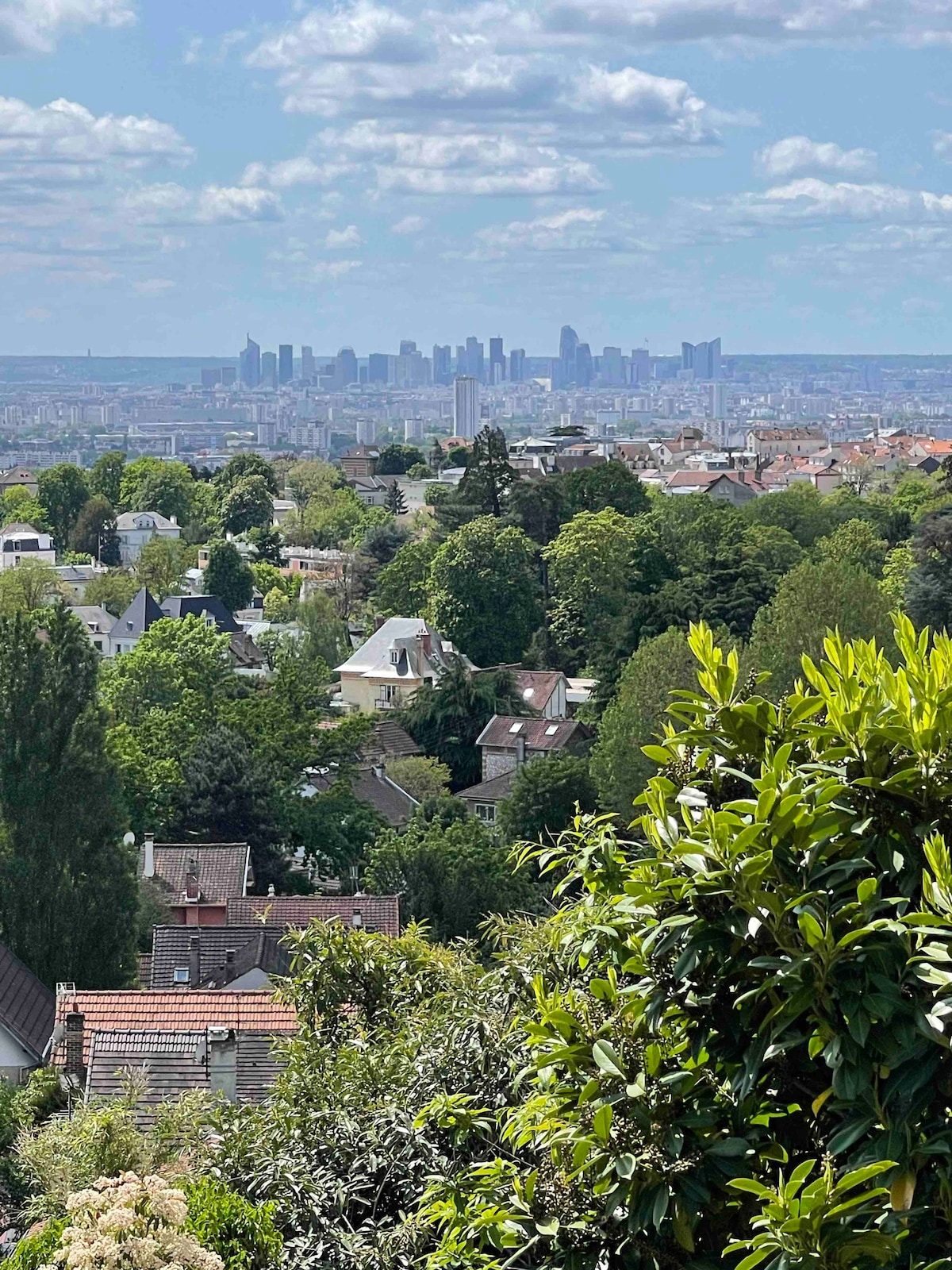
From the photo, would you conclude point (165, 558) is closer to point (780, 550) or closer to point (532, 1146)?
point (780, 550)

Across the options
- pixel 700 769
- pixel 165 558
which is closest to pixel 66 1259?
pixel 700 769

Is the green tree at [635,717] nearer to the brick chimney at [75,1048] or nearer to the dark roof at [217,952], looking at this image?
the dark roof at [217,952]

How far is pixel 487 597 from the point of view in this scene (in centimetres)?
5566

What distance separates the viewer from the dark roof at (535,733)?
144 feet

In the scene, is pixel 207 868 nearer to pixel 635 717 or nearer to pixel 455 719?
A: pixel 635 717

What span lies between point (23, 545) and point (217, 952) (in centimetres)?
7177

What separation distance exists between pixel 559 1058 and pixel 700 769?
3.11ft

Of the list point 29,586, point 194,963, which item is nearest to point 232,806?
point 194,963

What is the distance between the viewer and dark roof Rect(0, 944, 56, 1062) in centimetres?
1927

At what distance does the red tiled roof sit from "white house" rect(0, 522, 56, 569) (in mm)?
69810

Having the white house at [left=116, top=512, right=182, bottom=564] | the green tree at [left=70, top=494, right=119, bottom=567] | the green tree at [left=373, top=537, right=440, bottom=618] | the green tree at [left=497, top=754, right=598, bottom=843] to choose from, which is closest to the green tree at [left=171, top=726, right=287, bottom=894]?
the green tree at [left=497, top=754, right=598, bottom=843]

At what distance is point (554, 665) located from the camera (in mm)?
55938

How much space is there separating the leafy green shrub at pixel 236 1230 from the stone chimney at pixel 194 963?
15086 mm

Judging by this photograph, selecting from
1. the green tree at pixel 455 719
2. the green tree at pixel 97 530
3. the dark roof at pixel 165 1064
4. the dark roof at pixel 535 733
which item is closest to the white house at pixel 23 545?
the green tree at pixel 97 530
